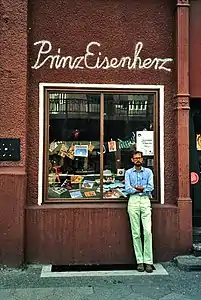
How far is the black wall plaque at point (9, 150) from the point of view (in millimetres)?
7047

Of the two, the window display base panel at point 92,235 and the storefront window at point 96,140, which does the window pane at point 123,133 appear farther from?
the window display base panel at point 92,235

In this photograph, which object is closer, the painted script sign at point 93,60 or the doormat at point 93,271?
the doormat at point 93,271

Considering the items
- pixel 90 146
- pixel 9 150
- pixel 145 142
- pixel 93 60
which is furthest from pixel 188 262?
pixel 93 60

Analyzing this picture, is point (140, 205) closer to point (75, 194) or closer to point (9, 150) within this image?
point (75, 194)

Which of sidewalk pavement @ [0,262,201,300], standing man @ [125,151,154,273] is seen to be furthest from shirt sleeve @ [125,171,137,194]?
sidewalk pavement @ [0,262,201,300]

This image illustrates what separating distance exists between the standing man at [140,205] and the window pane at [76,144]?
2.66ft

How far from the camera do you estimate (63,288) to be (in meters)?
5.95

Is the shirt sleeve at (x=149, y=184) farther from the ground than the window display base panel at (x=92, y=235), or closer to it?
farther from the ground

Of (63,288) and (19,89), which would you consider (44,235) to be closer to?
(63,288)

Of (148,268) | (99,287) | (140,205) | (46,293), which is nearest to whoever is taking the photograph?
(46,293)

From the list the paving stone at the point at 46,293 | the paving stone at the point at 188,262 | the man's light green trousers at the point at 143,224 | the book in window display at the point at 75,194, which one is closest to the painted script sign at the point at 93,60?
the book in window display at the point at 75,194

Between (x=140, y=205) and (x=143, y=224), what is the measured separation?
1.04 ft

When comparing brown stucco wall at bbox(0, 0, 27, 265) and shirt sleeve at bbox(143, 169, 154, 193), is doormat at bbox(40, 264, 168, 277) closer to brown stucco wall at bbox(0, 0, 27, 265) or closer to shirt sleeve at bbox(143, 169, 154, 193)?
brown stucco wall at bbox(0, 0, 27, 265)

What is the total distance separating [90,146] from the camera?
770 cm
